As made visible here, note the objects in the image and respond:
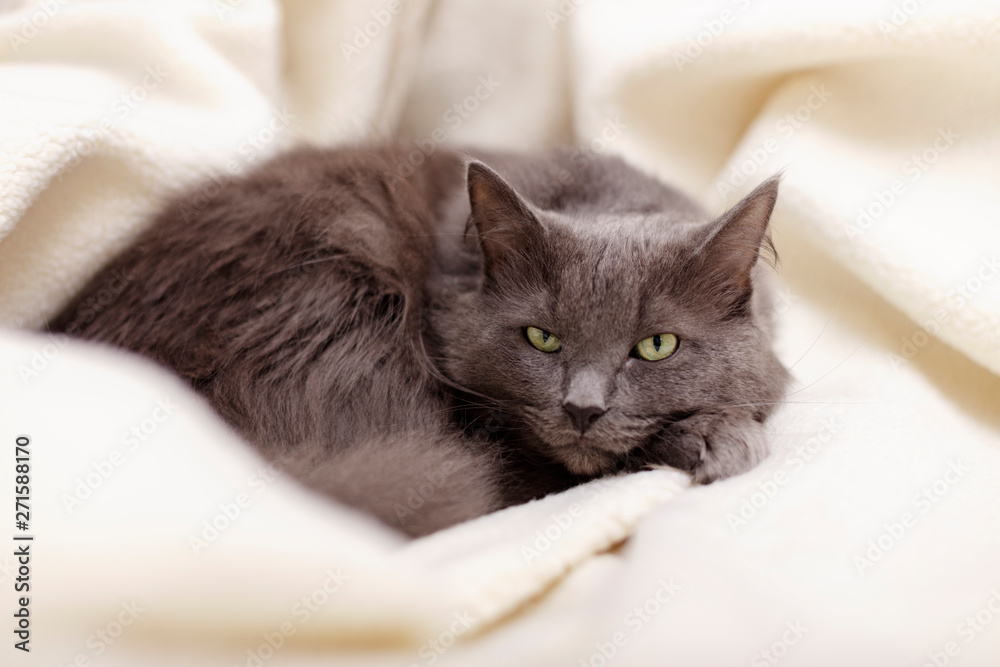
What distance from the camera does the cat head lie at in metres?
1.14

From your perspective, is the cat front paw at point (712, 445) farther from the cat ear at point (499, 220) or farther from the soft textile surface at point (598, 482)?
the cat ear at point (499, 220)

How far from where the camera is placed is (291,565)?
2.54 ft

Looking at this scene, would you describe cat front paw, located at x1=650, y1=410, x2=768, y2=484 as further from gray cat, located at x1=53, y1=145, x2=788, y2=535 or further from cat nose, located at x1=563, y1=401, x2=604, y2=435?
cat nose, located at x1=563, y1=401, x2=604, y2=435

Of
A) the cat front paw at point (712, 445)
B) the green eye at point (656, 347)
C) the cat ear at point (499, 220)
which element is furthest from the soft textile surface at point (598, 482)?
the cat ear at point (499, 220)

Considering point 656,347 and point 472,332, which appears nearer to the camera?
point 656,347

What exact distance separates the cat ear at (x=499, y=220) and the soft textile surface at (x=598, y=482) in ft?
1.44

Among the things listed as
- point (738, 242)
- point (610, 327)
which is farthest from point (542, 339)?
point (738, 242)

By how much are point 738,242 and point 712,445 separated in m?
0.33

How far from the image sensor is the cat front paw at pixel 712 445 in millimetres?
1119

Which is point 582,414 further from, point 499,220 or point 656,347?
point 499,220

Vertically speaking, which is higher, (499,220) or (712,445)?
(499,220)

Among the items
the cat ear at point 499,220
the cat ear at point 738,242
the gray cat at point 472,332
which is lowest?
the gray cat at point 472,332

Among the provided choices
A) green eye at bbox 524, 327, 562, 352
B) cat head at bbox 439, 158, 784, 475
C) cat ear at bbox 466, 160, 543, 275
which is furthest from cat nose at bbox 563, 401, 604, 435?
cat ear at bbox 466, 160, 543, 275

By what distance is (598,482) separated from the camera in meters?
1.14
